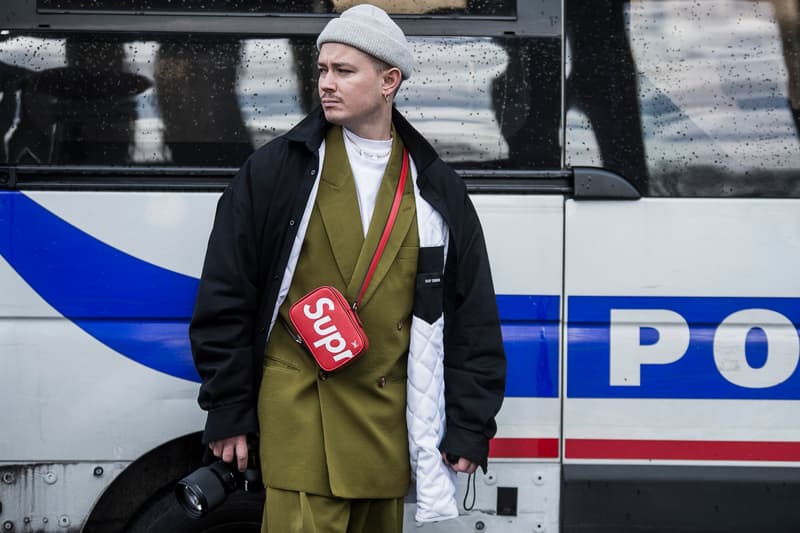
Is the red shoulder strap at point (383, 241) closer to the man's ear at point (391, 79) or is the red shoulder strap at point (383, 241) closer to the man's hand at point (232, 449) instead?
the man's ear at point (391, 79)

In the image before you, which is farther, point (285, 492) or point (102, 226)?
point (102, 226)

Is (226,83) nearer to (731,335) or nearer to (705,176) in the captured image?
(705,176)

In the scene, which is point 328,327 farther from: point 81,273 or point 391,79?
point 81,273

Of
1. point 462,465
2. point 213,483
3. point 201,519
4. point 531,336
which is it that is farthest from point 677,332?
point 201,519

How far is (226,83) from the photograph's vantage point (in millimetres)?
2941

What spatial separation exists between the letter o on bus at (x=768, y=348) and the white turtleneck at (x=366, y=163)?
124 centimetres

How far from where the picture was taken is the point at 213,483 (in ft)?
7.93

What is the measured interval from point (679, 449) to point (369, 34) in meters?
1.62

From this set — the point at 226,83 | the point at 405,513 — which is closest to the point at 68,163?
the point at 226,83

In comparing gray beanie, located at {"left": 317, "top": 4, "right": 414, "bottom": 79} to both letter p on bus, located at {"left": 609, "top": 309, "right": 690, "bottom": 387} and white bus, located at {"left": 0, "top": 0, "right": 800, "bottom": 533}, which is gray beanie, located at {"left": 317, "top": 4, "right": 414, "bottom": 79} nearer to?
white bus, located at {"left": 0, "top": 0, "right": 800, "bottom": 533}

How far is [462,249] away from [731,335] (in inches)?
40.2

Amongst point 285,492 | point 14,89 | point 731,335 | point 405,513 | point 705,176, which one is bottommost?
point 405,513

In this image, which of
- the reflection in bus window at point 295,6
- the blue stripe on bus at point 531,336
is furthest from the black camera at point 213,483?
the reflection in bus window at point 295,6

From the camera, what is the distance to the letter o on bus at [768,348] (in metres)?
2.98
